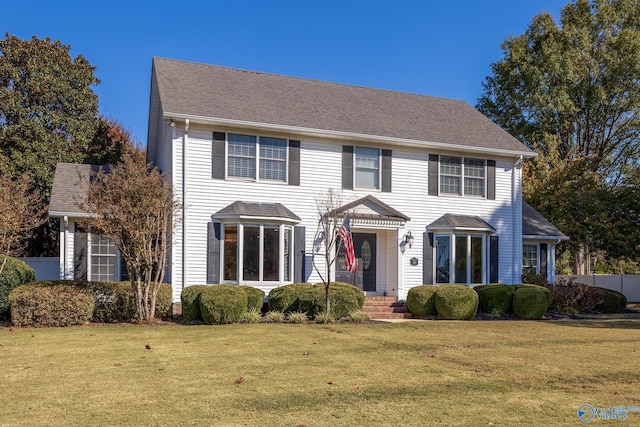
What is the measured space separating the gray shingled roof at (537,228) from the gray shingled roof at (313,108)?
3.01m

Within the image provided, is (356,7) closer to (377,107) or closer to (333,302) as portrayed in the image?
(377,107)

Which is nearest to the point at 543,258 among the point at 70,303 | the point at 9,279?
the point at 70,303

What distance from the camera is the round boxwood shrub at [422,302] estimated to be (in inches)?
627

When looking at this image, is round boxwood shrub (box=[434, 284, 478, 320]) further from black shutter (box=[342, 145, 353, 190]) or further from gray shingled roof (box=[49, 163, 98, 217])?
gray shingled roof (box=[49, 163, 98, 217])

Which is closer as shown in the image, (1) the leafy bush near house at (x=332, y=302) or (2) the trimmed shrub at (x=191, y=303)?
(2) the trimmed shrub at (x=191, y=303)

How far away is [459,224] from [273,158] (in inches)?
246

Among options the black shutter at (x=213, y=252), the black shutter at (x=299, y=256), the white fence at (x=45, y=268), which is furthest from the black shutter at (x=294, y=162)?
the white fence at (x=45, y=268)

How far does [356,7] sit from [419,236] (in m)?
8.19

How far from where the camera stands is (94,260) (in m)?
16.0

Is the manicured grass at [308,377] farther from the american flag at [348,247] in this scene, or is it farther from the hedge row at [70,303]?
the american flag at [348,247]

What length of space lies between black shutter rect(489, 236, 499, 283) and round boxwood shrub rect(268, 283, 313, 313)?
6844mm

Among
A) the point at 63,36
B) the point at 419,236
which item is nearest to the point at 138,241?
the point at 419,236

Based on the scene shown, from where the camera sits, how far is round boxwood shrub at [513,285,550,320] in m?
15.8

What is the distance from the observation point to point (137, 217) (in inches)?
517
